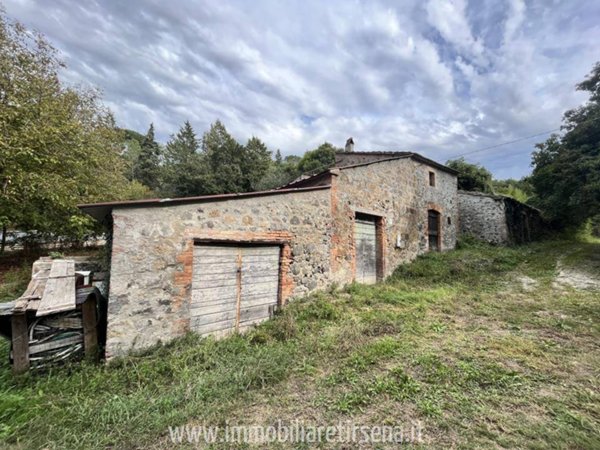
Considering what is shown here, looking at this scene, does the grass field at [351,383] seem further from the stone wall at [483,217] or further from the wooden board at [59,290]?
the stone wall at [483,217]

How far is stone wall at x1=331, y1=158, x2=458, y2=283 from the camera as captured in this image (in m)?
7.63

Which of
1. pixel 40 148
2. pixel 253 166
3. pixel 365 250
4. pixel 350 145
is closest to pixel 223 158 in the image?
Answer: pixel 253 166

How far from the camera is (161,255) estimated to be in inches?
167

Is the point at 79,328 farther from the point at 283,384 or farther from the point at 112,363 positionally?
the point at 283,384

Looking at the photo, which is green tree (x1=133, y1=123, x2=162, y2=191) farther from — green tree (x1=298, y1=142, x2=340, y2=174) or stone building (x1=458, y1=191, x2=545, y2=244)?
stone building (x1=458, y1=191, x2=545, y2=244)

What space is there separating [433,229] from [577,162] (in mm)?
5949

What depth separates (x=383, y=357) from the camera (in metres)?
4.04

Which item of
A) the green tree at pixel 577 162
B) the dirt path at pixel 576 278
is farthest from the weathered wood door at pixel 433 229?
the green tree at pixel 577 162

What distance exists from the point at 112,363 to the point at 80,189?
9229 millimetres

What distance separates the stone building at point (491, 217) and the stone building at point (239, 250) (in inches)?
281

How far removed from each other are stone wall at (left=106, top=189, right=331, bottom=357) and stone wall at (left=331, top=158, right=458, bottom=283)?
262 cm

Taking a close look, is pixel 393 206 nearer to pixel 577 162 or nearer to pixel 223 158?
pixel 577 162

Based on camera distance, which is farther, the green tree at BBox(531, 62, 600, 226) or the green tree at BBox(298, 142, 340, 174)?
the green tree at BBox(298, 142, 340, 174)

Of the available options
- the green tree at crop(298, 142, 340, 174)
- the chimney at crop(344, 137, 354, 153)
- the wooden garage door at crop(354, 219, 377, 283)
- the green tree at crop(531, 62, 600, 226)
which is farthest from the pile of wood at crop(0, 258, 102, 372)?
the green tree at crop(298, 142, 340, 174)
